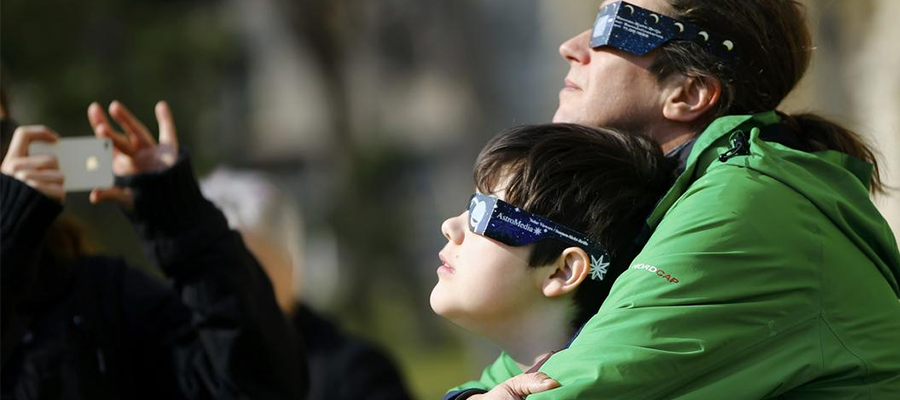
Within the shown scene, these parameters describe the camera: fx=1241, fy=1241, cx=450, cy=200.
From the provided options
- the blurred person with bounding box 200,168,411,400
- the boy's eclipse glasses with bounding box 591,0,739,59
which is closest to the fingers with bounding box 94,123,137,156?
the blurred person with bounding box 200,168,411,400

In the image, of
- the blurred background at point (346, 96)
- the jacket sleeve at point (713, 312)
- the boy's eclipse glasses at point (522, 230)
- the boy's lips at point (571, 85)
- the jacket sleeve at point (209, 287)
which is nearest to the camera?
the jacket sleeve at point (713, 312)

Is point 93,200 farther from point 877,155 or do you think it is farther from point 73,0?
point 73,0

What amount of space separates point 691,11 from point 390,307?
15.9 metres

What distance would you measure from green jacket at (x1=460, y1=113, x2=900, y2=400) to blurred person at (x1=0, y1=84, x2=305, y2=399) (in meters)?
1.31

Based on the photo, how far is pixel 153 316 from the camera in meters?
3.35

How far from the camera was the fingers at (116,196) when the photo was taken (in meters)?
3.23

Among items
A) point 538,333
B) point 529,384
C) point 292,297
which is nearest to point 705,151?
point 538,333

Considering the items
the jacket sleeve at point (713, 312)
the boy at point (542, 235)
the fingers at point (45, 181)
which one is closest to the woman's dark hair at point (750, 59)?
the boy at point (542, 235)

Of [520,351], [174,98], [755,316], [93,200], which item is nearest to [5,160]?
[93,200]

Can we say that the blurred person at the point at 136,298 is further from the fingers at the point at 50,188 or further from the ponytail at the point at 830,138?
the ponytail at the point at 830,138

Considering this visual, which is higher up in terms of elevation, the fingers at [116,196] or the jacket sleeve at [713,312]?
the jacket sleeve at [713,312]

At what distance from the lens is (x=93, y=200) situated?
324 centimetres

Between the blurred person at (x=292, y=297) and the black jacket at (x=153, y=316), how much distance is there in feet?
3.49

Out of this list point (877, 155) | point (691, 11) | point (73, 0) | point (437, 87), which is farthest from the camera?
point (437, 87)
